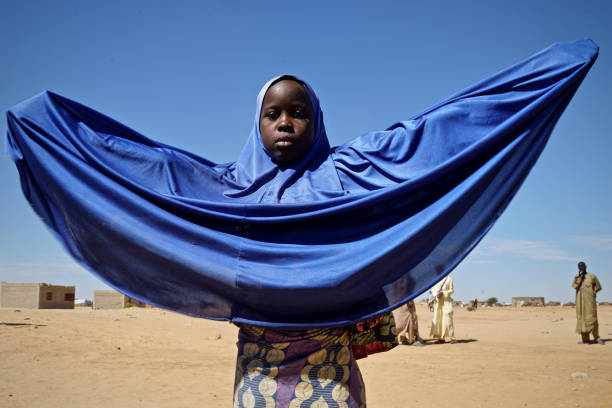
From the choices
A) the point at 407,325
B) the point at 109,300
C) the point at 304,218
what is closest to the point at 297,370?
the point at 304,218

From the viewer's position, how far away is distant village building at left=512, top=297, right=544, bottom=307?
50984 millimetres

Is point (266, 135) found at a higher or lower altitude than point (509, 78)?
lower

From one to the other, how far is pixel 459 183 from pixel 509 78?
59 cm

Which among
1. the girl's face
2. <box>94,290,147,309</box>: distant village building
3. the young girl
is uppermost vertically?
the girl's face

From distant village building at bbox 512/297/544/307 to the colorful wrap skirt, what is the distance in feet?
176

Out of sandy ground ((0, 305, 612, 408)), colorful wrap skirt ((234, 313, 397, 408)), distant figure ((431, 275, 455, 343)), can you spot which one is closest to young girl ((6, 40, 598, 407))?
colorful wrap skirt ((234, 313, 397, 408))

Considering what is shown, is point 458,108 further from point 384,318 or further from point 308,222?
point 384,318

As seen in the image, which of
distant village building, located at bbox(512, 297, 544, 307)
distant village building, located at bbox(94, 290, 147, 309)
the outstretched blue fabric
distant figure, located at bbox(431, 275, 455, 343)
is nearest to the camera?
the outstretched blue fabric

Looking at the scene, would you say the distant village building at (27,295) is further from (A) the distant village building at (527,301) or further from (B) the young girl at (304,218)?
(A) the distant village building at (527,301)

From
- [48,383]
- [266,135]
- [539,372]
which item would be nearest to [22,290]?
[48,383]

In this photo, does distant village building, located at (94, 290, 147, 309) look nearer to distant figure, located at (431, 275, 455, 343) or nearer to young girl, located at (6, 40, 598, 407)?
distant figure, located at (431, 275, 455, 343)

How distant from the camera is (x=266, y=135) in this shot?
8.65 feet

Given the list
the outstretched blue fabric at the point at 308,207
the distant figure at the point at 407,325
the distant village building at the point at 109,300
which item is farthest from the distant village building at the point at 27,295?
the outstretched blue fabric at the point at 308,207

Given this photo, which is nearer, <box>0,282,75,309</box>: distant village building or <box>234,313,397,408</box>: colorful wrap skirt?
<box>234,313,397,408</box>: colorful wrap skirt
